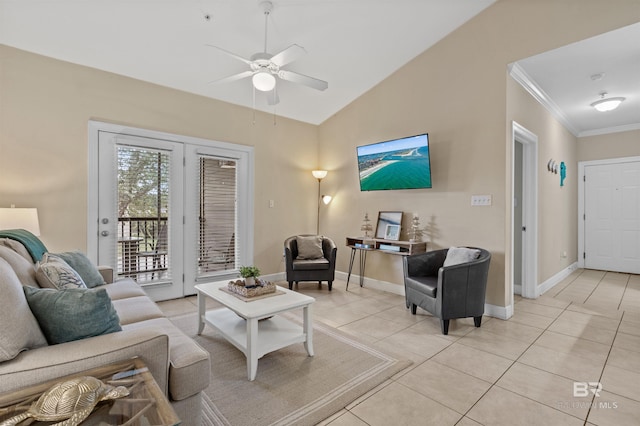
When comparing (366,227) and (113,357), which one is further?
(366,227)

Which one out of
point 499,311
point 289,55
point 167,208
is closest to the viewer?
point 289,55

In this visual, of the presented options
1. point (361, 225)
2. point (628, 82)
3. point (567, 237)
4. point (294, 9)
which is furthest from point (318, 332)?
point (567, 237)

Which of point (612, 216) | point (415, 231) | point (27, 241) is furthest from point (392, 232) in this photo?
point (612, 216)

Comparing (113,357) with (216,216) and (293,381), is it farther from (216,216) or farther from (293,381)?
(216,216)

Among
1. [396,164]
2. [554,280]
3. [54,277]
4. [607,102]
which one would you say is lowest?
[554,280]

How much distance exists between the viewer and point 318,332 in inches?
117

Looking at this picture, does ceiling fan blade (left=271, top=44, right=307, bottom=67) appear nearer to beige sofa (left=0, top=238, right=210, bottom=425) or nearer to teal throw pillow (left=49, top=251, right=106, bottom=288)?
beige sofa (left=0, top=238, right=210, bottom=425)

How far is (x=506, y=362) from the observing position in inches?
96.0

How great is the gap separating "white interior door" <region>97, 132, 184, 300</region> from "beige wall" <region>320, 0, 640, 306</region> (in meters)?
2.65

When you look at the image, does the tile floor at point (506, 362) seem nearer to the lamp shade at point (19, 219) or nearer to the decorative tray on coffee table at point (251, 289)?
the decorative tray on coffee table at point (251, 289)

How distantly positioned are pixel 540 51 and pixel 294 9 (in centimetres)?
249

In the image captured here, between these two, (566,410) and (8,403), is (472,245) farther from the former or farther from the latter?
(8,403)

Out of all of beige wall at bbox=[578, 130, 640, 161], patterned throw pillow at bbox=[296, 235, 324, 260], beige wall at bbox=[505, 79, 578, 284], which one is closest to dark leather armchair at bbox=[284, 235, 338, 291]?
patterned throw pillow at bbox=[296, 235, 324, 260]

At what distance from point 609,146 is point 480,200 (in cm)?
421
